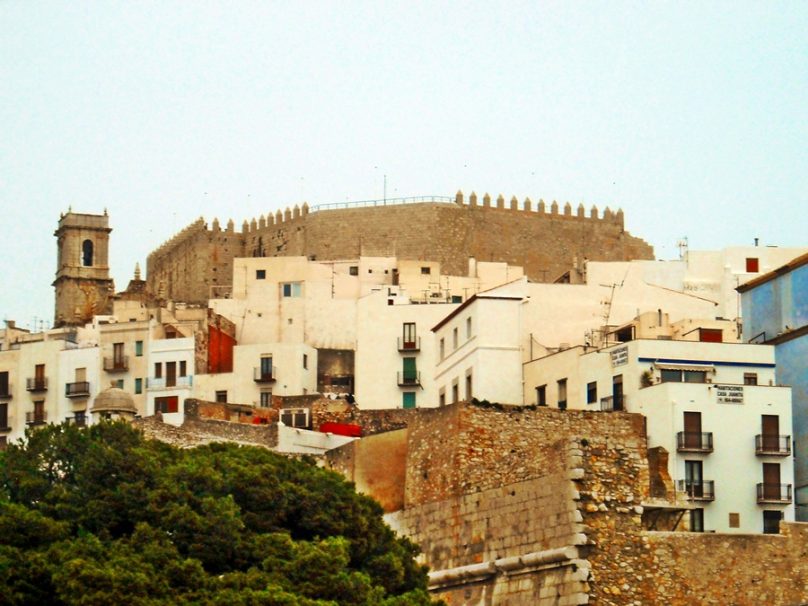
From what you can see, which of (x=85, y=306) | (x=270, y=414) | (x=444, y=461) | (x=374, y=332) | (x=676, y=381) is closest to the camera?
(x=444, y=461)

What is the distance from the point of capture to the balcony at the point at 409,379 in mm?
63981

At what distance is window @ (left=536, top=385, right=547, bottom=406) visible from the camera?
5134 cm

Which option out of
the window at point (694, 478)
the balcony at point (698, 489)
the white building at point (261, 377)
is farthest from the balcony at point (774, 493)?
the white building at point (261, 377)

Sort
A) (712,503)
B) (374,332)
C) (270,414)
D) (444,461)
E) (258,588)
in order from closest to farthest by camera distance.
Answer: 1. (258,588)
2. (444,461)
3. (712,503)
4. (270,414)
5. (374,332)

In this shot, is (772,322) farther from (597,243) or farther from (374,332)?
(597,243)

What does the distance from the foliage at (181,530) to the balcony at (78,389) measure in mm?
33894

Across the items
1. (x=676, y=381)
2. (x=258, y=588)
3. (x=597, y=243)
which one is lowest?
(x=258, y=588)

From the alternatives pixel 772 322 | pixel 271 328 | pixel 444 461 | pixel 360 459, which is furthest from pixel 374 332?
pixel 444 461

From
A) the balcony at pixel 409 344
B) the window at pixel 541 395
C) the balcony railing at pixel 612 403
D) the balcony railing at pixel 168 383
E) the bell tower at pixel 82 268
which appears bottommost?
the balcony railing at pixel 612 403

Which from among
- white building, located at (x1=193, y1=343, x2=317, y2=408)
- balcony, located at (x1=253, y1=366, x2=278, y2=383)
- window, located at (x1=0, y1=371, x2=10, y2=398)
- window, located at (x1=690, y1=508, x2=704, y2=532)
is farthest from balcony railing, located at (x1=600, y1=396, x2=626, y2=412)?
window, located at (x1=0, y1=371, x2=10, y2=398)

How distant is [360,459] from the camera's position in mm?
39719

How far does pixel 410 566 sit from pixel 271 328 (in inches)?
1572

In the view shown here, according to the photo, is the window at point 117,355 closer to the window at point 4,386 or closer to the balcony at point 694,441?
the window at point 4,386

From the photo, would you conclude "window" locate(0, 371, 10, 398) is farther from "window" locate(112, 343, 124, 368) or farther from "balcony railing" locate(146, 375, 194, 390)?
"balcony railing" locate(146, 375, 194, 390)
